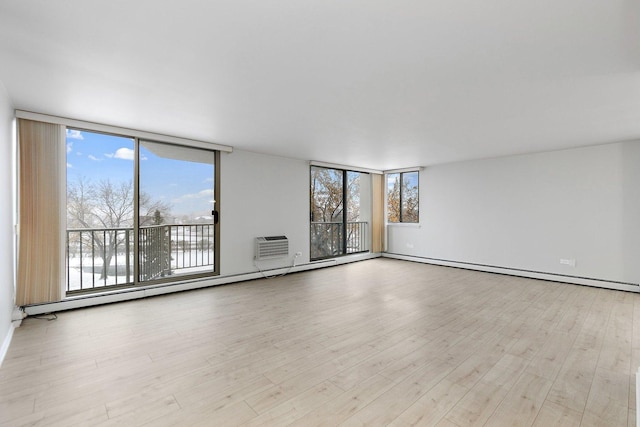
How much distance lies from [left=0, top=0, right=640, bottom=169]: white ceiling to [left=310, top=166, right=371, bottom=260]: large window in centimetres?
310

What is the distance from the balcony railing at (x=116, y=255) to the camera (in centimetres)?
426

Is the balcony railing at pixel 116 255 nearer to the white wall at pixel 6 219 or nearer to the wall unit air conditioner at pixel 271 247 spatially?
the white wall at pixel 6 219

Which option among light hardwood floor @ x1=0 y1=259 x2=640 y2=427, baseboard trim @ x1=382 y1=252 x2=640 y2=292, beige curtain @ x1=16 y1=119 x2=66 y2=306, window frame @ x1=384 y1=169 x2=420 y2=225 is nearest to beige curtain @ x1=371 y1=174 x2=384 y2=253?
window frame @ x1=384 y1=169 x2=420 y2=225

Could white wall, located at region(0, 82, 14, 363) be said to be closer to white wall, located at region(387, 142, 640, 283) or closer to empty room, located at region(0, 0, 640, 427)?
empty room, located at region(0, 0, 640, 427)

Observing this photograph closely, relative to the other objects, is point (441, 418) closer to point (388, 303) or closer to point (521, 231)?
point (388, 303)

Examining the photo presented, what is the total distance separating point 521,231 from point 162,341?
20.0ft

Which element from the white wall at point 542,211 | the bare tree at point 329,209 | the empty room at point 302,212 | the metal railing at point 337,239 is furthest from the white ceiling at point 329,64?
the metal railing at point 337,239

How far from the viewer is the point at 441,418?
5.77ft

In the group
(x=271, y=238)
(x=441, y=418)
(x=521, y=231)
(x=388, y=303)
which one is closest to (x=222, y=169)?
(x=271, y=238)

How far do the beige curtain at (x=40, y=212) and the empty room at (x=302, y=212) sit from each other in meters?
0.02

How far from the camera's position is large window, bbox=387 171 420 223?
750 centimetres

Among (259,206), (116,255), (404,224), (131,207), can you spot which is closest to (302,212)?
(259,206)

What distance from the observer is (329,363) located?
7.89ft

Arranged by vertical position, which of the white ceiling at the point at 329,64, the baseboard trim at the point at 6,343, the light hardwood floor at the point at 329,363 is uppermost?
the white ceiling at the point at 329,64
